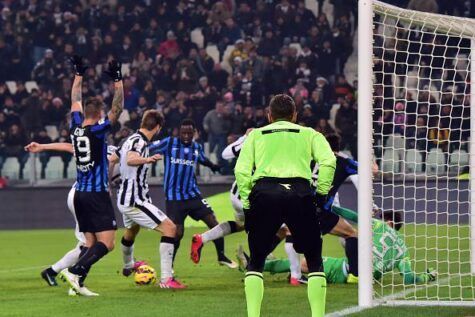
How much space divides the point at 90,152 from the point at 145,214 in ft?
3.33

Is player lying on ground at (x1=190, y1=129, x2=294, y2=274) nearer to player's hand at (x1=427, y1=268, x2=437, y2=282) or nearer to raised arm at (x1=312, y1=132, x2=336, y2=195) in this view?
player's hand at (x1=427, y1=268, x2=437, y2=282)

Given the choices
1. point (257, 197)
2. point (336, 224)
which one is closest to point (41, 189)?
point (336, 224)

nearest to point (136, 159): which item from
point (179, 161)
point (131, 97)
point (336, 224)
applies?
point (179, 161)

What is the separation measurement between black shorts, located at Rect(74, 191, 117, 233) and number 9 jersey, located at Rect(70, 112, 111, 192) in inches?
2.6

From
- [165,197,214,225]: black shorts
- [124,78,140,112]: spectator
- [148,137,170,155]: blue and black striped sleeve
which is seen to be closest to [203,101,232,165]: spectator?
[124,78,140,112]: spectator

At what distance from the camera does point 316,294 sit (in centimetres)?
731

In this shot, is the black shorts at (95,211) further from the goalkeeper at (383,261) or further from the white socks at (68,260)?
the goalkeeper at (383,261)

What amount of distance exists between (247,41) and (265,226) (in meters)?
17.6

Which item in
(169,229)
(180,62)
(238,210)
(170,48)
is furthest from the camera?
(170,48)

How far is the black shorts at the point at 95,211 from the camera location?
10211 mm

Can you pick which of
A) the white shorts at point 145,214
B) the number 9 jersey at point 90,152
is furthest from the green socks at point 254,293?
the white shorts at point 145,214

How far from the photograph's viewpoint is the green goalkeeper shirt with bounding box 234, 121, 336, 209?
735 centimetres

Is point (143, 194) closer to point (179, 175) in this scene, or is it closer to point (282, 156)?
point (179, 175)

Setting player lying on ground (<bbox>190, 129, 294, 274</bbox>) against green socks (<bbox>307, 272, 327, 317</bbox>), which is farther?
player lying on ground (<bbox>190, 129, 294, 274</bbox>)
